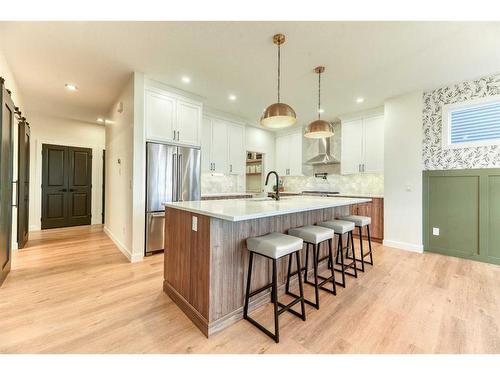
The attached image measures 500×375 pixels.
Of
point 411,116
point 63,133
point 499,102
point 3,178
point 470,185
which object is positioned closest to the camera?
point 3,178

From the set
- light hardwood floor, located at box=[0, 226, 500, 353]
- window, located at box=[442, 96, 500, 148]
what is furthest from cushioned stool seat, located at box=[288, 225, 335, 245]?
window, located at box=[442, 96, 500, 148]

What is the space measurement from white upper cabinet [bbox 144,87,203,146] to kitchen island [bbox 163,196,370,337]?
1766 mm

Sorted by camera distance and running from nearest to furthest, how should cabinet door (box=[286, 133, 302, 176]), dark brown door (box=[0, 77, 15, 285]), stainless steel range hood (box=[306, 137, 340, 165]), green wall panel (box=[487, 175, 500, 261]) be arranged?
dark brown door (box=[0, 77, 15, 285]) < green wall panel (box=[487, 175, 500, 261]) < stainless steel range hood (box=[306, 137, 340, 165]) < cabinet door (box=[286, 133, 302, 176])

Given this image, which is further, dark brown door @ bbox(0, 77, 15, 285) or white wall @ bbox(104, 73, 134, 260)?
white wall @ bbox(104, 73, 134, 260)

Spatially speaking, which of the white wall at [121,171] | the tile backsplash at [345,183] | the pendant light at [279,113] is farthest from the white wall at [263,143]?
the pendant light at [279,113]

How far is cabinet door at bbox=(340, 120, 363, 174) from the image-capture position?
4.92m

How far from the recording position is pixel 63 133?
18.5 ft

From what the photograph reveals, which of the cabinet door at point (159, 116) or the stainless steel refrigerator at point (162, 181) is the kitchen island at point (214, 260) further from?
the cabinet door at point (159, 116)

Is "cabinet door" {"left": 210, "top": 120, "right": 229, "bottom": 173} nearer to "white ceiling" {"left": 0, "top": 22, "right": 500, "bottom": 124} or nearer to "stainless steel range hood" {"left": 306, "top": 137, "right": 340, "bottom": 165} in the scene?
"white ceiling" {"left": 0, "top": 22, "right": 500, "bottom": 124}

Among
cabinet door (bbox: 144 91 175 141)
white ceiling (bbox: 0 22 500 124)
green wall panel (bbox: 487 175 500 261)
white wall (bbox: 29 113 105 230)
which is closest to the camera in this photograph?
white ceiling (bbox: 0 22 500 124)

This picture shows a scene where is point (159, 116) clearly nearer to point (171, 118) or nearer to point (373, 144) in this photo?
point (171, 118)
